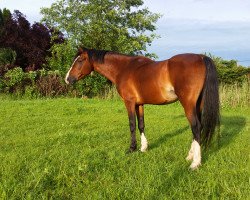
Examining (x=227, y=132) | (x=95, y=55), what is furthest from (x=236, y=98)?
(x=95, y=55)

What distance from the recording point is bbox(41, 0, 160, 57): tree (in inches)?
762

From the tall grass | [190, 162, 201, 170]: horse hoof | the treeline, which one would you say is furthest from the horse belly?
the treeline

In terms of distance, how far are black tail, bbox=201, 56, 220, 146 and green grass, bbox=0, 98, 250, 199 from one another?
21.0 inches

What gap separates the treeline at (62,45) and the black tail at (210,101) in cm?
1232

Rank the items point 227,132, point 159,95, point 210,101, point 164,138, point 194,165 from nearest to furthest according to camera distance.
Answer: point 194,165 → point 210,101 → point 159,95 → point 164,138 → point 227,132

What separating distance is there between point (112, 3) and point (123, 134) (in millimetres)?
14405

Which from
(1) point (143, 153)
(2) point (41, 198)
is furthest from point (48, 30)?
(2) point (41, 198)

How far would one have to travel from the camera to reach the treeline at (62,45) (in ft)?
55.7

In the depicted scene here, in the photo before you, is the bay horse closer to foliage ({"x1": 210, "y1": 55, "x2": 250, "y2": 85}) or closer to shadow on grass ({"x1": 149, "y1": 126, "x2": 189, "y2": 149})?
shadow on grass ({"x1": 149, "y1": 126, "x2": 189, "y2": 149})

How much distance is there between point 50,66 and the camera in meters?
19.7

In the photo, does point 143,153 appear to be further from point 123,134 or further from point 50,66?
point 50,66

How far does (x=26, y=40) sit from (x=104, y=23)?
16.9ft

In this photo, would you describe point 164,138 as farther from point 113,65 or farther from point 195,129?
point 195,129

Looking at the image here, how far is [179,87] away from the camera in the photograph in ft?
17.5
